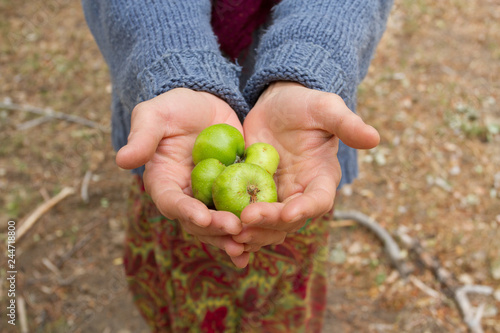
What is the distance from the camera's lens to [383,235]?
4270mm

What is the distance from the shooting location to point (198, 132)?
7.82 feet

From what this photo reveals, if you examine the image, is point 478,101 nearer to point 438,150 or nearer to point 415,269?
point 438,150

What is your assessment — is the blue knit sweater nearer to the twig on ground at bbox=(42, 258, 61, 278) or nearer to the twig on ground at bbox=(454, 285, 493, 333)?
the twig on ground at bbox=(454, 285, 493, 333)

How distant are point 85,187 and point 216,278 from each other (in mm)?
2882

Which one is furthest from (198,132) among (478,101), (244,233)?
(478,101)

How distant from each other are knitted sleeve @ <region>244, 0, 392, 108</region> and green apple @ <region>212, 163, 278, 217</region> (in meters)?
0.48

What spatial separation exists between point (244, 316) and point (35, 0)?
23.2 feet

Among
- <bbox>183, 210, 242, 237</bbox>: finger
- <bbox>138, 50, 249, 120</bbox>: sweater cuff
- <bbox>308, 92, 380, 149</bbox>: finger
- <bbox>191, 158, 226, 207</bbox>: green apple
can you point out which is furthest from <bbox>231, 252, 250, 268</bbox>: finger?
<bbox>138, 50, 249, 120</bbox>: sweater cuff

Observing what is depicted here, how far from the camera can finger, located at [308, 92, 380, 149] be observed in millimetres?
1751

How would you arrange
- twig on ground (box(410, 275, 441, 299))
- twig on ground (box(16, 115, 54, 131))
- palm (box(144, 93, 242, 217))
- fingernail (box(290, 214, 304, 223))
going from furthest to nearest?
twig on ground (box(16, 115, 54, 131)), twig on ground (box(410, 275, 441, 299)), palm (box(144, 93, 242, 217)), fingernail (box(290, 214, 304, 223))

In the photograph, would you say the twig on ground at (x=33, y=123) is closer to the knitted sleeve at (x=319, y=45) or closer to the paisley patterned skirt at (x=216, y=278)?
the paisley patterned skirt at (x=216, y=278)

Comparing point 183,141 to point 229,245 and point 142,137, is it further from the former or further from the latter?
point 229,245

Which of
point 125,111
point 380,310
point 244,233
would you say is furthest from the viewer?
point 380,310

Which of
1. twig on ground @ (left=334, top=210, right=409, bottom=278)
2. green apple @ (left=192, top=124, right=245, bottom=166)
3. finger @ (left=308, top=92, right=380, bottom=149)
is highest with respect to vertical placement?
finger @ (left=308, top=92, right=380, bottom=149)
